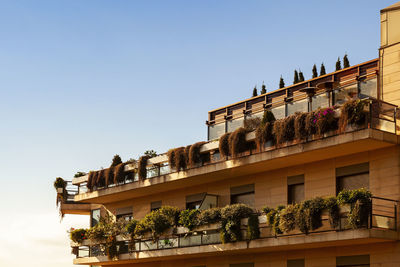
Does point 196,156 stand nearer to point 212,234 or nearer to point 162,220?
point 162,220

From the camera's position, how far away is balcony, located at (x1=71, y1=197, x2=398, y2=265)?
75.9ft

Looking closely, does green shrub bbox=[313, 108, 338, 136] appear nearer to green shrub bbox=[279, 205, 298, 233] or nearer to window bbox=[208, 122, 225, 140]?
green shrub bbox=[279, 205, 298, 233]

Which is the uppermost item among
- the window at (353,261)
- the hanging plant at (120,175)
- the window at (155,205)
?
the hanging plant at (120,175)

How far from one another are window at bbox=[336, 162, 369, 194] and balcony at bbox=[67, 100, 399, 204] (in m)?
0.58

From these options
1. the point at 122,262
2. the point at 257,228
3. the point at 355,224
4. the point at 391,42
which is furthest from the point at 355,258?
the point at 122,262

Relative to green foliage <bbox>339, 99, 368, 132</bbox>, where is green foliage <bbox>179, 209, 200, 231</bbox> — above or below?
below

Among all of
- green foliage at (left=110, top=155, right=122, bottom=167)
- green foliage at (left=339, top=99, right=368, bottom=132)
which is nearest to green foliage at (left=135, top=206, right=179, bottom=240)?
green foliage at (left=110, top=155, right=122, bottom=167)

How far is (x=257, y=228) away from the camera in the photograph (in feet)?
88.3

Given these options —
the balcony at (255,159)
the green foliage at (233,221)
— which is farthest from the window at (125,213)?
the green foliage at (233,221)

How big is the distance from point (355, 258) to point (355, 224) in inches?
94.1

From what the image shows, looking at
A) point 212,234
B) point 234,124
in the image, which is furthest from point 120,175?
point 212,234

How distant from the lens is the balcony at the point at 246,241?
23125mm

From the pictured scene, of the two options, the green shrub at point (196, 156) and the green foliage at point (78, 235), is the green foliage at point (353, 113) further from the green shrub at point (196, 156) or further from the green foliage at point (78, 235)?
the green foliage at point (78, 235)

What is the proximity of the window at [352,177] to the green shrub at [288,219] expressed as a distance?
6.71 ft
